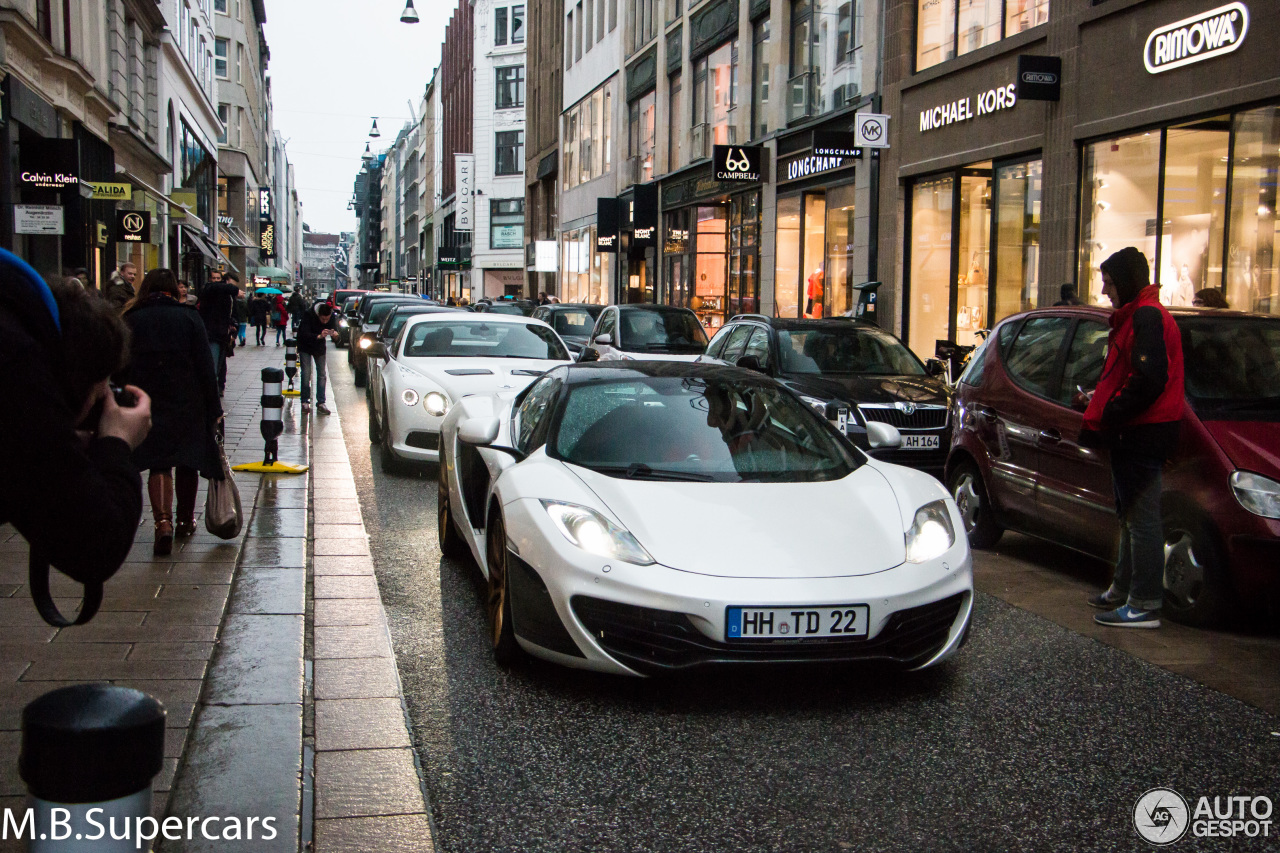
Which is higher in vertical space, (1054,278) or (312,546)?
(1054,278)

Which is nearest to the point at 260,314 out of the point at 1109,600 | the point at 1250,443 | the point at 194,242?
the point at 194,242

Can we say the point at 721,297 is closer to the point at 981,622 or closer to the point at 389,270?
the point at 981,622

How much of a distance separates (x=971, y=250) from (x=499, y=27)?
6714cm

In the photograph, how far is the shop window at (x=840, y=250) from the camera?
906 inches

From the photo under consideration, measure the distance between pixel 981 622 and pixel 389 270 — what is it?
597ft

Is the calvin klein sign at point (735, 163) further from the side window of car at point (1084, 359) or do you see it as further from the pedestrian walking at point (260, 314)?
the pedestrian walking at point (260, 314)

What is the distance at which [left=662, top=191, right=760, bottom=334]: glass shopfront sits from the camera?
93.6 feet

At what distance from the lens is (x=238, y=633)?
18.3ft

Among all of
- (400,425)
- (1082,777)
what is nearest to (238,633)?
(1082,777)

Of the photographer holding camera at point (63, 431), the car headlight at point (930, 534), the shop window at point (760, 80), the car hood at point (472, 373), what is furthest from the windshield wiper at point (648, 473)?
the shop window at point (760, 80)

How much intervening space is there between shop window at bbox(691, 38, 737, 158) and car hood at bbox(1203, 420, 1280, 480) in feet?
77.5

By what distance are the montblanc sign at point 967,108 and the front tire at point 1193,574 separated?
36.9ft

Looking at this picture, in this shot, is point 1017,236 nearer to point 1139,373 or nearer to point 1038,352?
point 1038,352

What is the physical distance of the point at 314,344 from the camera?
17.1 m
